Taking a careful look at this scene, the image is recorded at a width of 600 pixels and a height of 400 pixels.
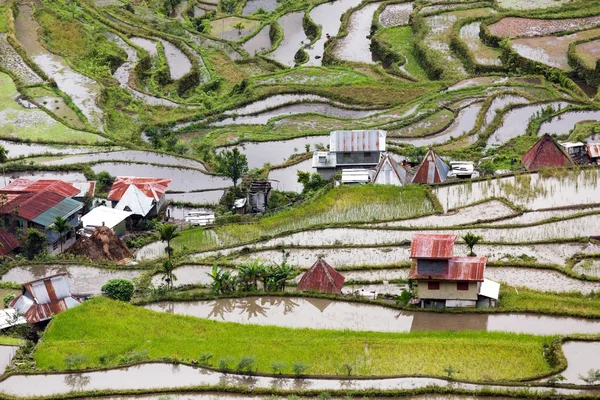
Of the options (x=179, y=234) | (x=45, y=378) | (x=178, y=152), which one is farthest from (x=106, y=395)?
(x=178, y=152)

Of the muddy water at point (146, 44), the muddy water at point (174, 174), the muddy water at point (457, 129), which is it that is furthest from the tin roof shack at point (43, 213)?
the muddy water at point (146, 44)

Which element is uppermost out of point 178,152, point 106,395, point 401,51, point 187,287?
point 401,51

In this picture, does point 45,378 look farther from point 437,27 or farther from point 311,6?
point 311,6

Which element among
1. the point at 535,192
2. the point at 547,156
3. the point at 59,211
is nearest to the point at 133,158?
the point at 59,211

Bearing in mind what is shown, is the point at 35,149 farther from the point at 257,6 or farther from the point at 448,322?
the point at 257,6

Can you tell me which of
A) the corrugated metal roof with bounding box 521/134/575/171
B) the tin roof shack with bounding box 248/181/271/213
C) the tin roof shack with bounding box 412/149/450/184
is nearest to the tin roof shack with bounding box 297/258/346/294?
the tin roof shack with bounding box 248/181/271/213

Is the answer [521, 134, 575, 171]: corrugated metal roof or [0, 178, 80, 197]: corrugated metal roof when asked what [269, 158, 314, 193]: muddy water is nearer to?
[0, 178, 80, 197]: corrugated metal roof
